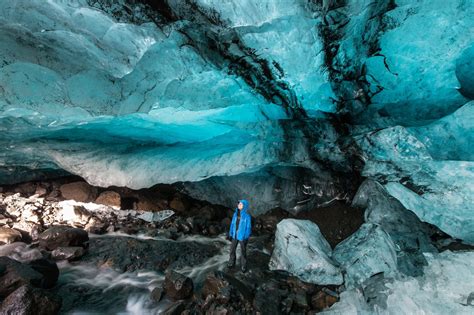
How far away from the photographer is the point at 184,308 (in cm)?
486

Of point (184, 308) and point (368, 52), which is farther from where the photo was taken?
point (368, 52)

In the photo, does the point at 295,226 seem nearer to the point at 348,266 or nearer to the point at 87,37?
the point at 348,266

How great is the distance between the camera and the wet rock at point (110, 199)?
9773 millimetres

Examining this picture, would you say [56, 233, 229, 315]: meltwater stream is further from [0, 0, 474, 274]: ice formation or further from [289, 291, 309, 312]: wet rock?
[0, 0, 474, 274]: ice formation

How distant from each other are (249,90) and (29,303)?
575cm

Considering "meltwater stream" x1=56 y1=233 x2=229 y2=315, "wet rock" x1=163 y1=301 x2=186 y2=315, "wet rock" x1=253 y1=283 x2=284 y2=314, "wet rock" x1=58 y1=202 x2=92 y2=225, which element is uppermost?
"wet rock" x1=58 y1=202 x2=92 y2=225

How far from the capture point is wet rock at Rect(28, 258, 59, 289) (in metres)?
5.20

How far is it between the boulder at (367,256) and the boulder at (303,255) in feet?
0.85

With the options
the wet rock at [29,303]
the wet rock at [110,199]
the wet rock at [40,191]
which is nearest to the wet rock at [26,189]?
the wet rock at [40,191]

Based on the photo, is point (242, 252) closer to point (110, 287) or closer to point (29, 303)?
point (110, 287)

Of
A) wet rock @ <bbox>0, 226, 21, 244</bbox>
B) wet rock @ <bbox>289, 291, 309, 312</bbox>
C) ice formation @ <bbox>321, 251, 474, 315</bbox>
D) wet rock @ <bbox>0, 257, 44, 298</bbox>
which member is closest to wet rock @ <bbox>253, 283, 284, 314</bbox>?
wet rock @ <bbox>289, 291, 309, 312</bbox>

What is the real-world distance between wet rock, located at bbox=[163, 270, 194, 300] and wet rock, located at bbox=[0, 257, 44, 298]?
7.41ft

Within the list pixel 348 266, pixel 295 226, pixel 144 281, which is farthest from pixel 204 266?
pixel 348 266

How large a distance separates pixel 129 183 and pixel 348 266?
6.61 meters
